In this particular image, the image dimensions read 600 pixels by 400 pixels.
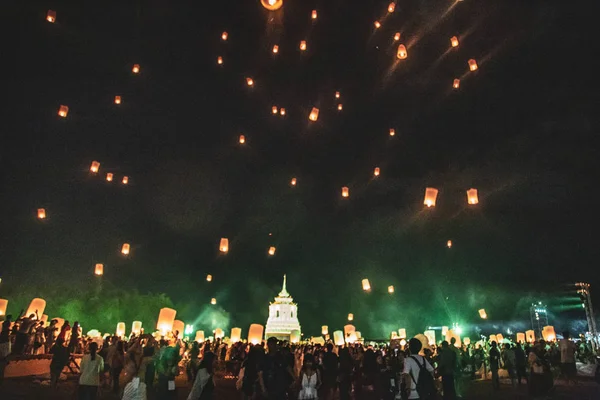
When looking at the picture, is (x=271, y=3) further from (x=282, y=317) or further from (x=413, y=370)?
(x=282, y=317)

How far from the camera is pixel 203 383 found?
606cm

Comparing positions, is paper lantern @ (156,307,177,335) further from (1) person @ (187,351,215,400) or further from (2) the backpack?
(2) the backpack

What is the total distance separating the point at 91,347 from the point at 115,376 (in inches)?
199

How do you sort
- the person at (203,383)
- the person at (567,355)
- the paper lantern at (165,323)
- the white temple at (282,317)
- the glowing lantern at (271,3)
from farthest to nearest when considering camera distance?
1. the white temple at (282,317)
2. the paper lantern at (165,323)
3. the person at (567,355)
4. the glowing lantern at (271,3)
5. the person at (203,383)

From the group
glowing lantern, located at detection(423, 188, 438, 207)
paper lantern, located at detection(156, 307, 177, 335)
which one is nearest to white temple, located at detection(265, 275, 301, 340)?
paper lantern, located at detection(156, 307, 177, 335)

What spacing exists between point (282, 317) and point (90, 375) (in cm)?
6962

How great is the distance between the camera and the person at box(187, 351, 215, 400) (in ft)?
19.7

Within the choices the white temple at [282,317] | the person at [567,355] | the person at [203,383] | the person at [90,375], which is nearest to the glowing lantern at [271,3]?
the person at [203,383]

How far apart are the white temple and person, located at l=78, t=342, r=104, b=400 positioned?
221 ft

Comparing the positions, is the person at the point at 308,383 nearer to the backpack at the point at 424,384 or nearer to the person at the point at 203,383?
the backpack at the point at 424,384

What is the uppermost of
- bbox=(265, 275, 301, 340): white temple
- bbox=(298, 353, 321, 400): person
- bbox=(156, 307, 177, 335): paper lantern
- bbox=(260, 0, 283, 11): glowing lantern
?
bbox=(260, 0, 283, 11): glowing lantern

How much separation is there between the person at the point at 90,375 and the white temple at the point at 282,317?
67.3 meters

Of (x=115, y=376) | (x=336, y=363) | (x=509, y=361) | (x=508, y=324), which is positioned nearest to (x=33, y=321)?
(x=115, y=376)

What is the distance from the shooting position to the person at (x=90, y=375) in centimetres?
788
